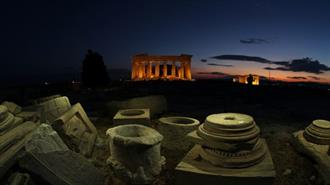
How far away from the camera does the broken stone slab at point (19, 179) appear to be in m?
4.16

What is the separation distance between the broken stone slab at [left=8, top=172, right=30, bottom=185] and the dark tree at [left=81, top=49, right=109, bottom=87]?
19.3 meters

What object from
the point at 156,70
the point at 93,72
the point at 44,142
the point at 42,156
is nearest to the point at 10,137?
the point at 44,142

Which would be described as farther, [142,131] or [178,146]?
[178,146]

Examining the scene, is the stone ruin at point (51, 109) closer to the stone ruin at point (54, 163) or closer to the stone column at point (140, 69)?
the stone ruin at point (54, 163)

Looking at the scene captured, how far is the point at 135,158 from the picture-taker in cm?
530

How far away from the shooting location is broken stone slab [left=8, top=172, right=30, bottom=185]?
13.6ft

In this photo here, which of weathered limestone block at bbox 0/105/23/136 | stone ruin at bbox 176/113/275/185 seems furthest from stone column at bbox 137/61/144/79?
stone ruin at bbox 176/113/275/185

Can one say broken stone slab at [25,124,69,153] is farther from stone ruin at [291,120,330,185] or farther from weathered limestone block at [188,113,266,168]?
stone ruin at [291,120,330,185]

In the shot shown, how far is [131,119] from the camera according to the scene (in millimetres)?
7594

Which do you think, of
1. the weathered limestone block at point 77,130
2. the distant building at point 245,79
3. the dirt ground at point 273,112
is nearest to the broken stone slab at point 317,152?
the dirt ground at point 273,112

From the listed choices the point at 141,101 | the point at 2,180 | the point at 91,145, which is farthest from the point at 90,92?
the point at 2,180

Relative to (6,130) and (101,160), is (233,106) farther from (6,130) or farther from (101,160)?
(6,130)

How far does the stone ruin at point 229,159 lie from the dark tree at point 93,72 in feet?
63.3

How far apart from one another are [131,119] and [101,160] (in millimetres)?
1679
